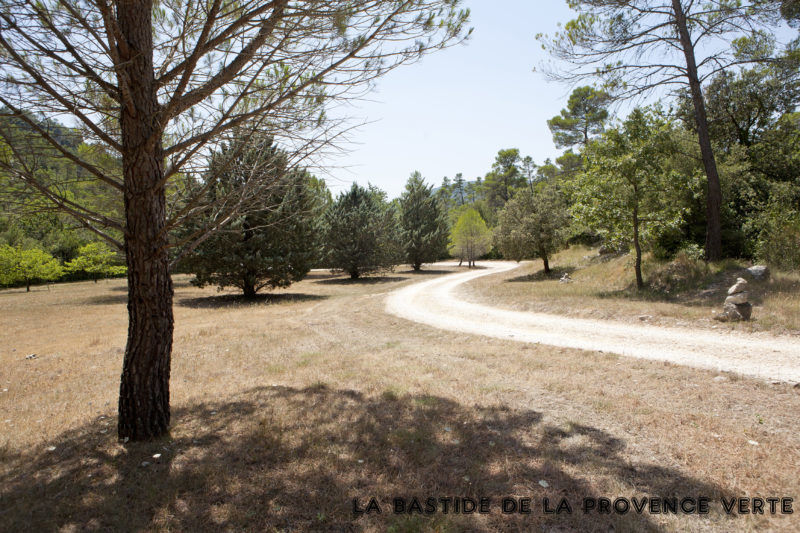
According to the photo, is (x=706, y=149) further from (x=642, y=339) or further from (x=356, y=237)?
(x=356, y=237)

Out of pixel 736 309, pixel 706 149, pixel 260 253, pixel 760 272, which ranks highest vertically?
pixel 706 149

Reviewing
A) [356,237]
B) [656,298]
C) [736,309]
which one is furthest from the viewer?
[356,237]

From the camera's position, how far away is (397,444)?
3973 mm

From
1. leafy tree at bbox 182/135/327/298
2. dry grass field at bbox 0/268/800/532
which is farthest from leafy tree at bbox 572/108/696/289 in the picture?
leafy tree at bbox 182/135/327/298

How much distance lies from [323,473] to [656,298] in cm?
1244

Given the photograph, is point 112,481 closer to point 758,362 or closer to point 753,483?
point 753,483

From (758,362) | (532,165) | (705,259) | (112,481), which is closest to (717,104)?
(705,259)

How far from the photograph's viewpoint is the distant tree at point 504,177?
67.1 metres

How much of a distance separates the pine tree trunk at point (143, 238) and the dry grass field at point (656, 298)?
10529 mm

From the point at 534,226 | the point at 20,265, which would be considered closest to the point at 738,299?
the point at 534,226

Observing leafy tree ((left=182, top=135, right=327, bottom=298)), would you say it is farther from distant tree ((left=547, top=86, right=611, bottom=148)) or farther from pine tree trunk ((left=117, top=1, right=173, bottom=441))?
distant tree ((left=547, top=86, right=611, bottom=148))

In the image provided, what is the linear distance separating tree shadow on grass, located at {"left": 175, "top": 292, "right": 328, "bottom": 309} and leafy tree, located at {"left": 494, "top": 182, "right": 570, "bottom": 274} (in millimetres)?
11498

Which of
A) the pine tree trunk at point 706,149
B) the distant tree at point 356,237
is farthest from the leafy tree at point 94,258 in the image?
the pine tree trunk at point 706,149

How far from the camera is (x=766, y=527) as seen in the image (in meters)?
2.71
